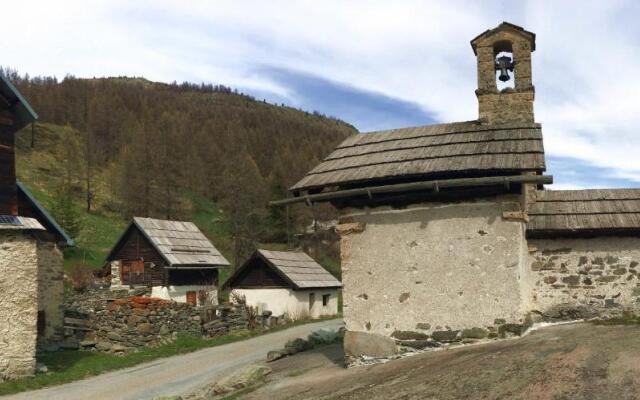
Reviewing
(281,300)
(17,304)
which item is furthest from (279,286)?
(17,304)

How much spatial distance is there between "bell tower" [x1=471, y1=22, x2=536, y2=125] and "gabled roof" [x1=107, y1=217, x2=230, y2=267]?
59.6ft

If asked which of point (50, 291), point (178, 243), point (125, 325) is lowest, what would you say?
point (125, 325)

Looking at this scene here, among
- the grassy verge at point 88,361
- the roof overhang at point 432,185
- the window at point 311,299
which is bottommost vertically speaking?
the grassy verge at point 88,361

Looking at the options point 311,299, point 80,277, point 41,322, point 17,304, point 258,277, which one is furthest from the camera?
point 80,277

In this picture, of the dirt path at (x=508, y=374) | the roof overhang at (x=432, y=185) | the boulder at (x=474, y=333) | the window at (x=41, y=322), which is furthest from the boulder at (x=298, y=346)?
the window at (x=41, y=322)

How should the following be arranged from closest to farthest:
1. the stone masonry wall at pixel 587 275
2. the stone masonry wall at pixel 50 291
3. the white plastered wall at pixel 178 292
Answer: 1. the stone masonry wall at pixel 587 275
2. the stone masonry wall at pixel 50 291
3. the white plastered wall at pixel 178 292

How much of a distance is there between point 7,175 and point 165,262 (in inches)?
511

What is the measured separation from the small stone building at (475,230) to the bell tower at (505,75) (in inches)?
0.8

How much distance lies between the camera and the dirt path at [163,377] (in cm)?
1255

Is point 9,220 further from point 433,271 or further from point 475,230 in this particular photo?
point 475,230

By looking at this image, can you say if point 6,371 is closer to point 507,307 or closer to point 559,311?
point 507,307

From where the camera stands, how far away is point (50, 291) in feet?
63.9

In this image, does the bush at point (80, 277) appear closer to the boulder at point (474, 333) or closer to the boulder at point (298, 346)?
the boulder at point (298, 346)

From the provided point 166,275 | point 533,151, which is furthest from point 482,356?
point 166,275
